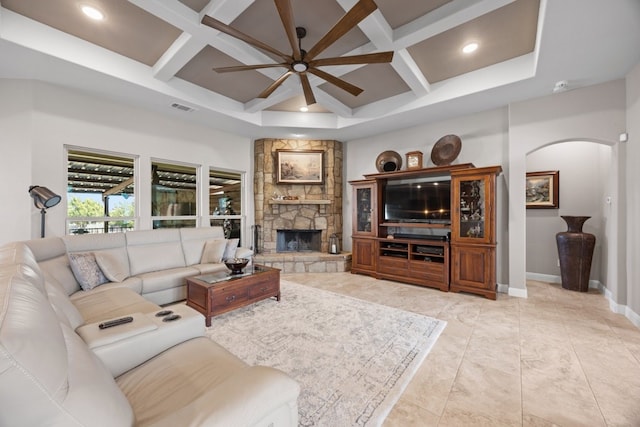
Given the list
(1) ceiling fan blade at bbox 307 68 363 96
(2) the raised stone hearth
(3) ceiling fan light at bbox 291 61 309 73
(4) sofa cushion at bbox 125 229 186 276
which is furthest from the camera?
(2) the raised stone hearth

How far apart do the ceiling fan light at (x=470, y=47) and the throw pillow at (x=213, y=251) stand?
170 inches

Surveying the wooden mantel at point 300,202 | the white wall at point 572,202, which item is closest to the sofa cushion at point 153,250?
the wooden mantel at point 300,202

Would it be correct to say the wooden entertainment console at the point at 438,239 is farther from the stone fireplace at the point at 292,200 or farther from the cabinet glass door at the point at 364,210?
the stone fireplace at the point at 292,200

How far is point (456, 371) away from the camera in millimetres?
2148

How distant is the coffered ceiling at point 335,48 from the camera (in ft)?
8.16

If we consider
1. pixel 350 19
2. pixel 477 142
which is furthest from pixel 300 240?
pixel 350 19

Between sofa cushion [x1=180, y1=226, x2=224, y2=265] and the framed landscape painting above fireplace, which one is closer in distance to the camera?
sofa cushion [x1=180, y1=226, x2=224, y2=265]

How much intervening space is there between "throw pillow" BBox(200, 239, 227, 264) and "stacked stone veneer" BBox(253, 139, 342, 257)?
1.61 metres

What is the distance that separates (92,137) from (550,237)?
759 centimetres

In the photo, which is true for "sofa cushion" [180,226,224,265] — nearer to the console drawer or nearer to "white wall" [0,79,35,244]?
the console drawer

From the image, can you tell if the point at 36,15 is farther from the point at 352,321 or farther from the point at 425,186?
the point at 425,186

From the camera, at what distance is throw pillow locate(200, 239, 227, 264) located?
4.23m

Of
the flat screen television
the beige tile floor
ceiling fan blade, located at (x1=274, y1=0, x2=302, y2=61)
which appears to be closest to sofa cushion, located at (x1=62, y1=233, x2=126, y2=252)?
ceiling fan blade, located at (x1=274, y1=0, x2=302, y2=61)

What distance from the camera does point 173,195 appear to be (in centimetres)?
493
